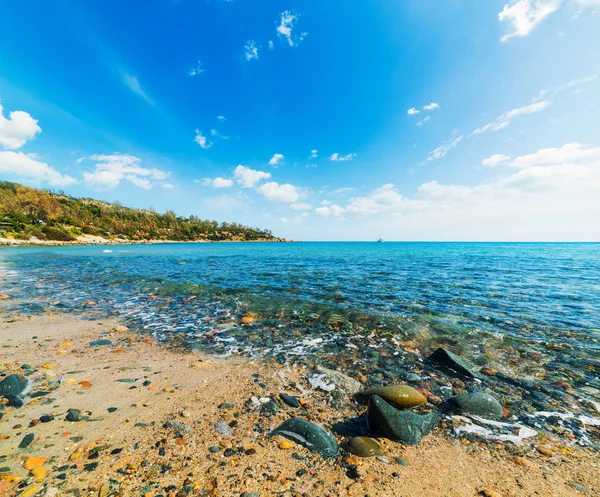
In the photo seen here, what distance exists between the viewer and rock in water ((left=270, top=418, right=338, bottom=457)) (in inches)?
157

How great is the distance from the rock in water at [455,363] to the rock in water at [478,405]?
146 cm

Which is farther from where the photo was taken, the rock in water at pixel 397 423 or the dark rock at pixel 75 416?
the dark rock at pixel 75 416

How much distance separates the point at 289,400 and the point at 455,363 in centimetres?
499

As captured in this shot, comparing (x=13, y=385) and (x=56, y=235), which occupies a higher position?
(x=56, y=235)

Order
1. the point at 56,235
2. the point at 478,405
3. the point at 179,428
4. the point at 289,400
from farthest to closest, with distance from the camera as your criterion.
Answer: the point at 56,235 → the point at 289,400 → the point at 478,405 → the point at 179,428


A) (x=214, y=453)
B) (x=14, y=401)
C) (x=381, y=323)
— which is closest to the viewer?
(x=214, y=453)

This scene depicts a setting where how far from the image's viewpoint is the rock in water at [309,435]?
3996 millimetres

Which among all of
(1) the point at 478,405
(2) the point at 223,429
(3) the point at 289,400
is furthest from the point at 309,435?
(1) the point at 478,405

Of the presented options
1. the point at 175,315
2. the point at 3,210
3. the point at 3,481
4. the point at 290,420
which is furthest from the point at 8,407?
the point at 3,210

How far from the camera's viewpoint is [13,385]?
5309 millimetres

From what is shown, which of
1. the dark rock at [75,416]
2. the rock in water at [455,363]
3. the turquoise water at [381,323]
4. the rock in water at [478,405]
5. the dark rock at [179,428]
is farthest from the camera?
the turquoise water at [381,323]

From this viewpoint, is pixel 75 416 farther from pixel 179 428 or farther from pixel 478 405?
pixel 478 405

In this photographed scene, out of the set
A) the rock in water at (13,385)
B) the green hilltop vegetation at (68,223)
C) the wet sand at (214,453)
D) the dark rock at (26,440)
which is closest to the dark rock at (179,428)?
the wet sand at (214,453)

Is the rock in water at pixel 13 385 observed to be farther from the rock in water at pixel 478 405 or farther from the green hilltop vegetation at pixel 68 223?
the green hilltop vegetation at pixel 68 223
